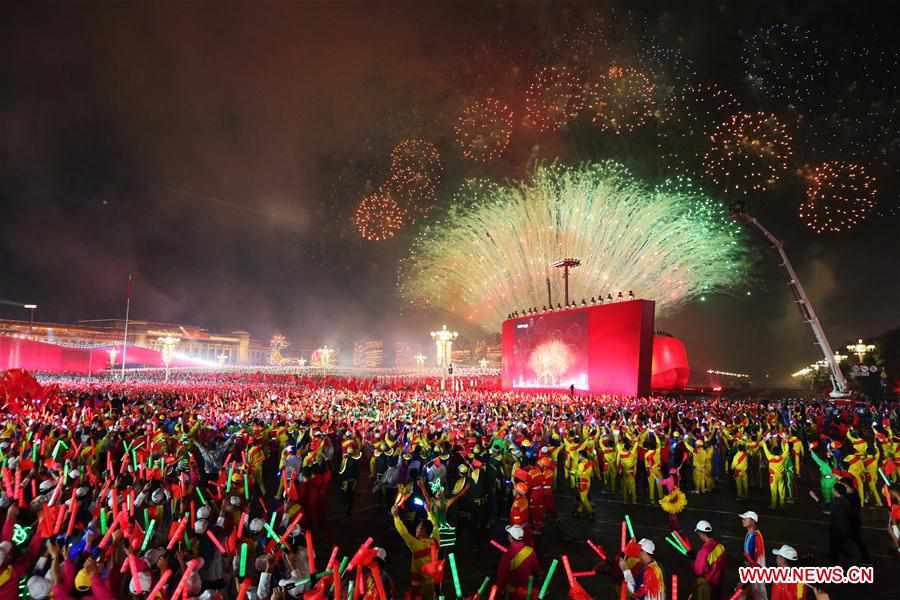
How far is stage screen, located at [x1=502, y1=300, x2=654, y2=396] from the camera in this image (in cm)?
3045

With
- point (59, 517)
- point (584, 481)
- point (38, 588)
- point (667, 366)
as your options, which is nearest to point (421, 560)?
point (38, 588)

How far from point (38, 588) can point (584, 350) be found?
32.0 meters

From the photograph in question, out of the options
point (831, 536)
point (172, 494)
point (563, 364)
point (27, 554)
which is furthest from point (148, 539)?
point (563, 364)

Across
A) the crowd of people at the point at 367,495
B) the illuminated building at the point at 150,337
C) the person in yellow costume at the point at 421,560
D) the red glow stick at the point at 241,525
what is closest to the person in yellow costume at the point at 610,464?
the crowd of people at the point at 367,495

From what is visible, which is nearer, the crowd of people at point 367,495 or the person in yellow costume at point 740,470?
the crowd of people at point 367,495

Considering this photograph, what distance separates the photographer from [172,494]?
9242 millimetres

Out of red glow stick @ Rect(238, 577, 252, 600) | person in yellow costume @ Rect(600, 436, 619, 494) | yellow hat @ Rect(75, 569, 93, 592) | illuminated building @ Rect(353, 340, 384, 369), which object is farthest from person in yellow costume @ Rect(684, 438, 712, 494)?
illuminated building @ Rect(353, 340, 384, 369)

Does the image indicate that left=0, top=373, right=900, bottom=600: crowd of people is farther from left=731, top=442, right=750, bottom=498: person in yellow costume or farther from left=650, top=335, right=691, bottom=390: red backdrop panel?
left=650, top=335, right=691, bottom=390: red backdrop panel

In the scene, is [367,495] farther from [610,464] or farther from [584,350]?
[584,350]

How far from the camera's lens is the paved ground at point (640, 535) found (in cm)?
778

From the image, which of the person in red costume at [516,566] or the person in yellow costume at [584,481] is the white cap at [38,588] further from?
the person in yellow costume at [584,481]

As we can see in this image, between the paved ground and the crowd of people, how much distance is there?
17 cm

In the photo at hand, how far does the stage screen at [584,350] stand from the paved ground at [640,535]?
17120 mm

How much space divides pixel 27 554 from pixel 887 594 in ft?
35.6
